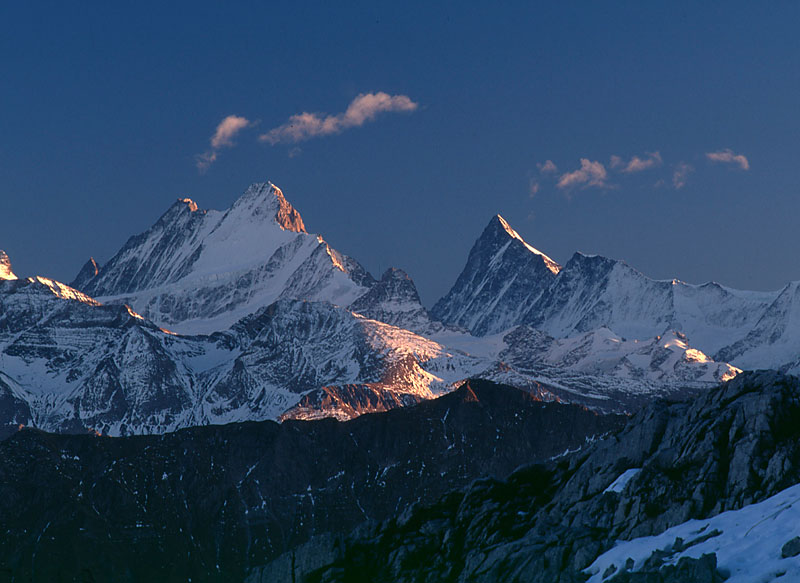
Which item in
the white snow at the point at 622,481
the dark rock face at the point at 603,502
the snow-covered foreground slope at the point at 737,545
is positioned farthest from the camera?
the white snow at the point at 622,481

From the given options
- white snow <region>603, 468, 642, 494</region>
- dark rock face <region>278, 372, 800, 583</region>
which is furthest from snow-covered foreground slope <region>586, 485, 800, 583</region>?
white snow <region>603, 468, 642, 494</region>

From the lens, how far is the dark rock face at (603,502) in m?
137

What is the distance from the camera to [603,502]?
151 meters

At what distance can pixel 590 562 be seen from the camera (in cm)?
13288

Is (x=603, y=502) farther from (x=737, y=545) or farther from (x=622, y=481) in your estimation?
(x=737, y=545)

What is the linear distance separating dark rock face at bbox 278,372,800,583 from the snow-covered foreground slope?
220 cm

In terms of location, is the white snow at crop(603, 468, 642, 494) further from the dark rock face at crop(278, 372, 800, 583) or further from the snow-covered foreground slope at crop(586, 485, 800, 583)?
the snow-covered foreground slope at crop(586, 485, 800, 583)

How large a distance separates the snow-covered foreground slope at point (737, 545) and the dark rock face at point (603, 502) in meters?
2.20

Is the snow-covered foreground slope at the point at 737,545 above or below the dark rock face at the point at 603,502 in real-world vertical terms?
below

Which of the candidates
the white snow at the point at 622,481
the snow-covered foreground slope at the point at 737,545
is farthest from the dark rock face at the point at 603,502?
the snow-covered foreground slope at the point at 737,545

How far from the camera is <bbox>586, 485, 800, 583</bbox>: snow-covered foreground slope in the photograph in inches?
4163

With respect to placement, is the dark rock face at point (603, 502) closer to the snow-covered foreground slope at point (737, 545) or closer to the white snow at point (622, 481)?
the white snow at point (622, 481)

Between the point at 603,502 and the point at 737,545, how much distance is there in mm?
38159

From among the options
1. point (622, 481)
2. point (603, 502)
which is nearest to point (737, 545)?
point (603, 502)
